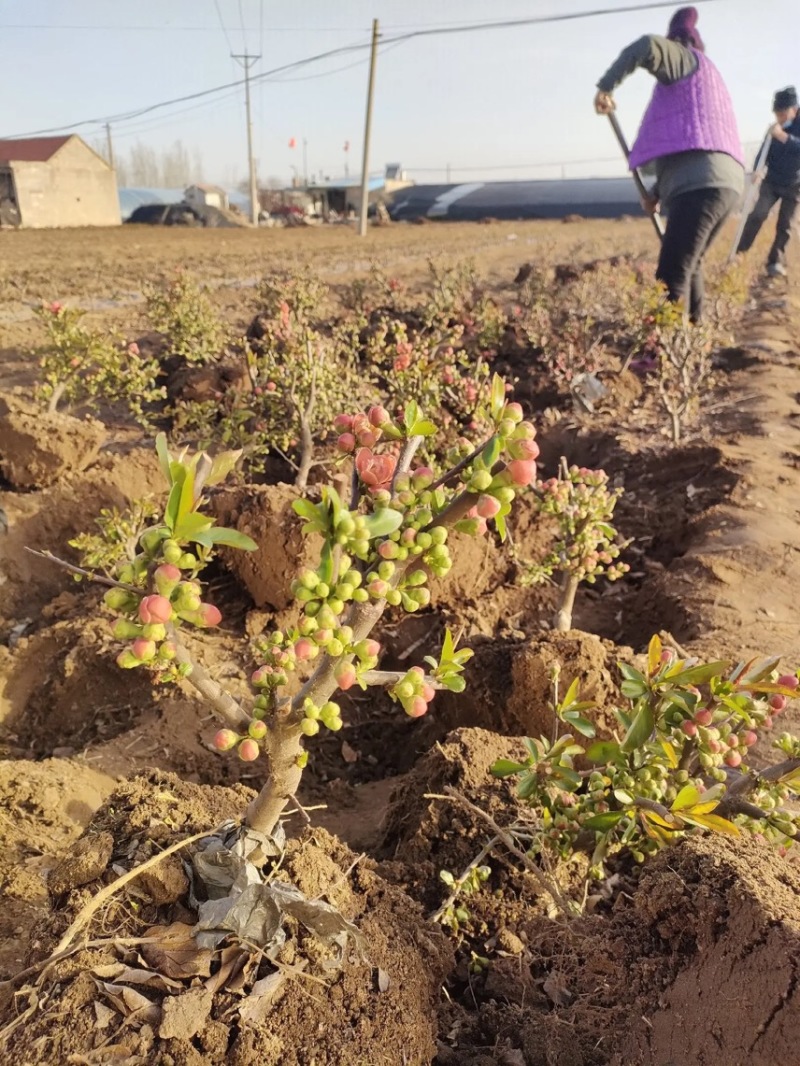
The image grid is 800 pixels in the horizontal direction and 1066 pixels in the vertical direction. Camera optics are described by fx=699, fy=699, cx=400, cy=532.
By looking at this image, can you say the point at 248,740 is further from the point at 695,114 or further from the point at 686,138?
the point at 695,114

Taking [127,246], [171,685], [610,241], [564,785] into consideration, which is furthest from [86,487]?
[610,241]

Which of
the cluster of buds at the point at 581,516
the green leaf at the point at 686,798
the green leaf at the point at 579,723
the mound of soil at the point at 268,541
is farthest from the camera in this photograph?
the mound of soil at the point at 268,541

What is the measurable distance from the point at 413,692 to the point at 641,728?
2.65 feet

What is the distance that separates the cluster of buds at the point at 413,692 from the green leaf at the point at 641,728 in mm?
725

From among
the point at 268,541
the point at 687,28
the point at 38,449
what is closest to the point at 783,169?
the point at 687,28

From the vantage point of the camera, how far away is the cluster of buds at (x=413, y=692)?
1.20 metres

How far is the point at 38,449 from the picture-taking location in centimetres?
Answer: 448

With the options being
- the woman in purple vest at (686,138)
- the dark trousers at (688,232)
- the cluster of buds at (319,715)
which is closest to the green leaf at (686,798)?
the cluster of buds at (319,715)

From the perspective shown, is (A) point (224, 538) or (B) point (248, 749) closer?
(A) point (224, 538)

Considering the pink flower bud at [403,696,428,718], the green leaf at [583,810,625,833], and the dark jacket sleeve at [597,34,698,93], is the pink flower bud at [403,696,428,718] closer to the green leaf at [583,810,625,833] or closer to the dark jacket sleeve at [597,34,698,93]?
the green leaf at [583,810,625,833]

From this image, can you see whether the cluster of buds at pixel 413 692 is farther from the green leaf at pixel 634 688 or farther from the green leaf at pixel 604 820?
the green leaf at pixel 604 820

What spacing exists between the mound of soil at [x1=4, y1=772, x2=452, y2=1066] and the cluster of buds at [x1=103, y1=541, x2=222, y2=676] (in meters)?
0.68

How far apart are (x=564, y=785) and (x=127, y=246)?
20.7 meters

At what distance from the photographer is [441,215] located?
3741cm
